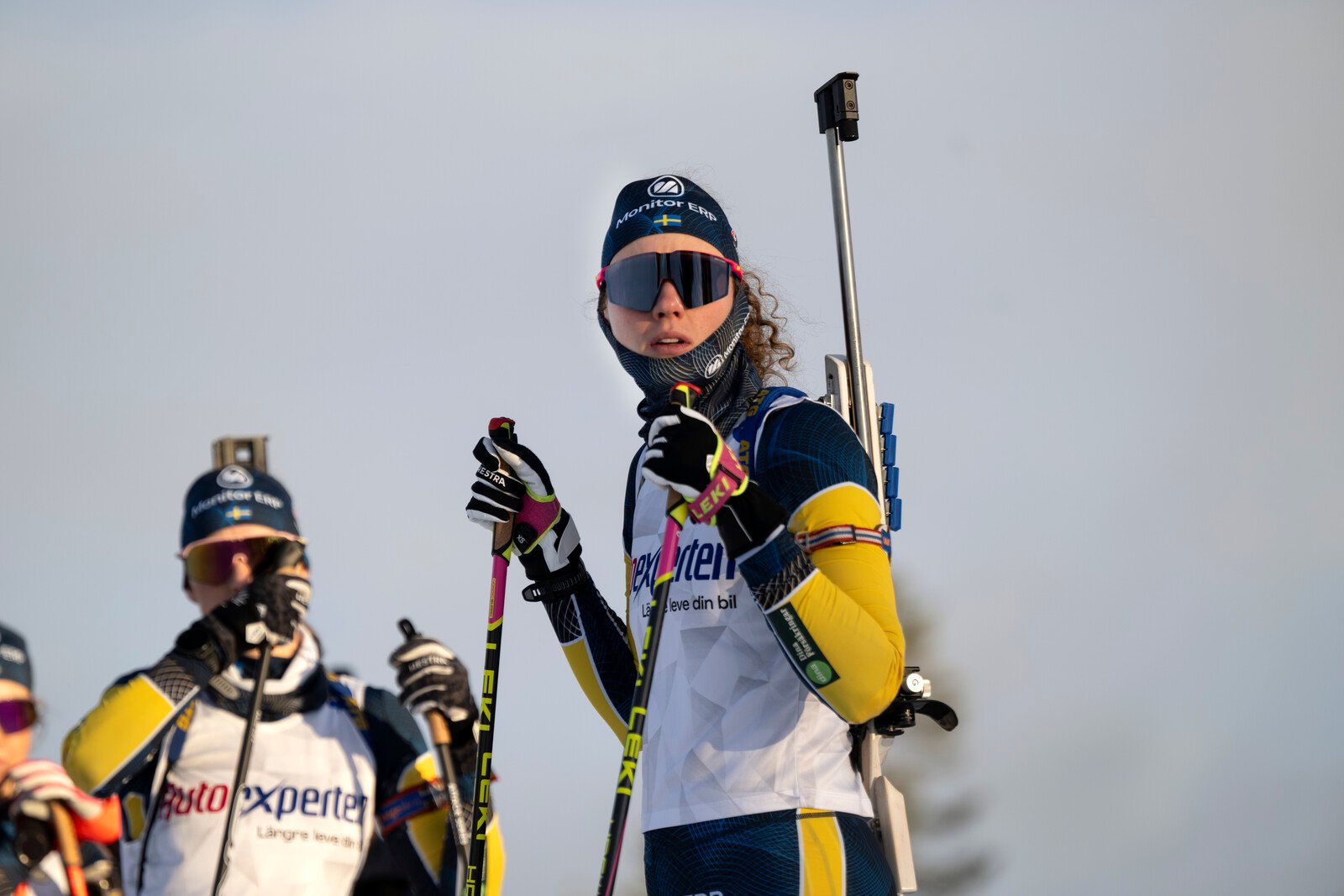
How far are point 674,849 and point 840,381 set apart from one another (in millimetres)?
1774

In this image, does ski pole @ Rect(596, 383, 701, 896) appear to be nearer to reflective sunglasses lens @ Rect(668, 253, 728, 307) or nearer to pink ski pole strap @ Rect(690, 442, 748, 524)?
pink ski pole strap @ Rect(690, 442, 748, 524)

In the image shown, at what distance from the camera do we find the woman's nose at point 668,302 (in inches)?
181

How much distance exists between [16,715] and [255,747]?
26.4 inches

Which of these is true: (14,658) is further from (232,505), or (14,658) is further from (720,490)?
(720,490)

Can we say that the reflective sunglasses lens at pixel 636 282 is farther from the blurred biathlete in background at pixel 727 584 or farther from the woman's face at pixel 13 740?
the woman's face at pixel 13 740

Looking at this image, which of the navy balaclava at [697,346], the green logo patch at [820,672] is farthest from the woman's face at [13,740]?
the green logo patch at [820,672]

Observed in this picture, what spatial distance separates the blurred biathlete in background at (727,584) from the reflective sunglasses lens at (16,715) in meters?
1.39

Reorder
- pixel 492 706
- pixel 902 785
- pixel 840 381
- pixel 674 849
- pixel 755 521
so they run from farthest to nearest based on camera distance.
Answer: pixel 902 785, pixel 840 381, pixel 492 706, pixel 674 849, pixel 755 521

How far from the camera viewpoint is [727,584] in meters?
4.32

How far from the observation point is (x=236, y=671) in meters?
4.84

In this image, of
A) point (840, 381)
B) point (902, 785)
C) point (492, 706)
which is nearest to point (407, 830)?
point (492, 706)

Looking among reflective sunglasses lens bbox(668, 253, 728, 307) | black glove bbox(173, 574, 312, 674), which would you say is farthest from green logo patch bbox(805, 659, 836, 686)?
black glove bbox(173, 574, 312, 674)

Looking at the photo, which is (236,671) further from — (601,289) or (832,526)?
(832,526)

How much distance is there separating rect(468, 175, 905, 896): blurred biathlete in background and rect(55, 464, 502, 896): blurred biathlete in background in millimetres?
602
